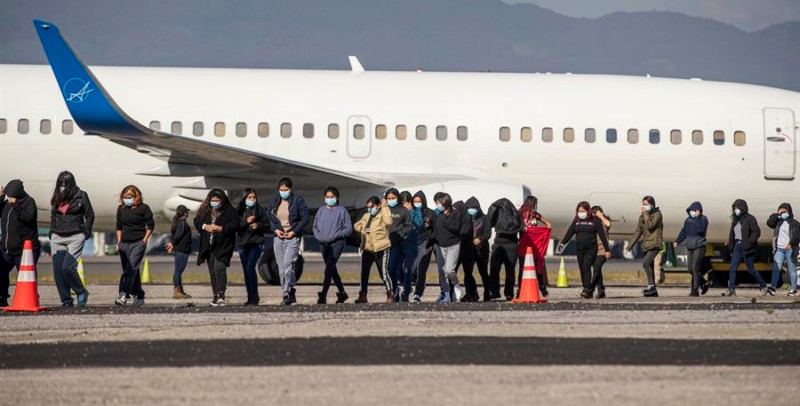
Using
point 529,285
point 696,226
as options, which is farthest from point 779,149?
point 529,285

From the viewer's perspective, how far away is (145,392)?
416 inches

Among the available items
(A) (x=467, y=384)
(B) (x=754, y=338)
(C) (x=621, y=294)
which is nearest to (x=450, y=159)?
(C) (x=621, y=294)

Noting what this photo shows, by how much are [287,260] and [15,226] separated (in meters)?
3.69

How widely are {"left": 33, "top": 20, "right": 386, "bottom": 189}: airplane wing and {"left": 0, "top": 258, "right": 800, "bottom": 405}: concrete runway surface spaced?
5.06m

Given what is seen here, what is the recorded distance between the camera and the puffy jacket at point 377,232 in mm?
20891

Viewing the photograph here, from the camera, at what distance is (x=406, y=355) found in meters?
12.6

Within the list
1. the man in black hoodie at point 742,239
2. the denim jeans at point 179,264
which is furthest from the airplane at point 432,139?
the denim jeans at point 179,264

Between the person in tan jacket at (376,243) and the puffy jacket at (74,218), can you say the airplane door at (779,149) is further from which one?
the puffy jacket at (74,218)

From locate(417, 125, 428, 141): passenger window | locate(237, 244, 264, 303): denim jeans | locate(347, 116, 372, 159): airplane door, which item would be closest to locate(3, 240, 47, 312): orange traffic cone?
locate(237, 244, 264, 303): denim jeans

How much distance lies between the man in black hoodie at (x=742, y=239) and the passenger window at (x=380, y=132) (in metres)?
6.23

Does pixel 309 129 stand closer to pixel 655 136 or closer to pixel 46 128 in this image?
pixel 46 128

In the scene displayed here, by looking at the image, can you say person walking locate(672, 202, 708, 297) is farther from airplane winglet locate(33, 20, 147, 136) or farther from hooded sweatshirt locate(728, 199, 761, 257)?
airplane winglet locate(33, 20, 147, 136)

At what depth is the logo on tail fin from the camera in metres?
23.2

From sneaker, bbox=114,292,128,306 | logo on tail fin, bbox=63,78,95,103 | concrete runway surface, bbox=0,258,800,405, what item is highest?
logo on tail fin, bbox=63,78,95,103
